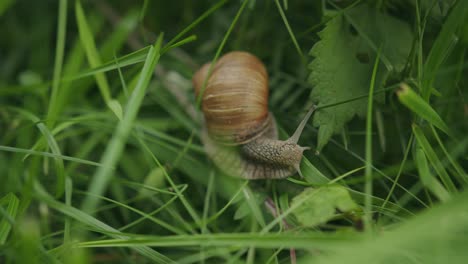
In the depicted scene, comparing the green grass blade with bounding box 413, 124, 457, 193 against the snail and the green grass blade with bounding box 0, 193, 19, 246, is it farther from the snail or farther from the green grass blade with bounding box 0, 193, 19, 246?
the green grass blade with bounding box 0, 193, 19, 246

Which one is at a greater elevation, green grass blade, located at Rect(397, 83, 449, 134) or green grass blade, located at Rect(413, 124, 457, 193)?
green grass blade, located at Rect(397, 83, 449, 134)

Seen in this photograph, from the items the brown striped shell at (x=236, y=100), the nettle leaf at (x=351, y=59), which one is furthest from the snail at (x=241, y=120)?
the nettle leaf at (x=351, y=59)

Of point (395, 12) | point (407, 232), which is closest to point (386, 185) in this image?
point (407, 232)

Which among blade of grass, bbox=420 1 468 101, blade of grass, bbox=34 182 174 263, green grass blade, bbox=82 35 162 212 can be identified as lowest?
blade of grass, bbox=34 182 174 263

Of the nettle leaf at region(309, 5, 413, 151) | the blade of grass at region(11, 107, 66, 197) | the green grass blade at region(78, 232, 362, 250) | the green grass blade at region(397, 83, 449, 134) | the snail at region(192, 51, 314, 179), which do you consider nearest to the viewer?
the green grass blade at region(78, 232, 362, 250)

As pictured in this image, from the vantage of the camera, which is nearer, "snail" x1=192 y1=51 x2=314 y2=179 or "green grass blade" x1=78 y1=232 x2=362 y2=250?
"green grass blade" x1=78 y1=232 x2=362 y2=250

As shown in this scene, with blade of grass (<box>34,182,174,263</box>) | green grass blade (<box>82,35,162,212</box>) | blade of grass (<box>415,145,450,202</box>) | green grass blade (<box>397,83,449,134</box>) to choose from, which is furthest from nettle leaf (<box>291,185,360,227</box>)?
green grass blade (<box>82,35,162,212</box>)
